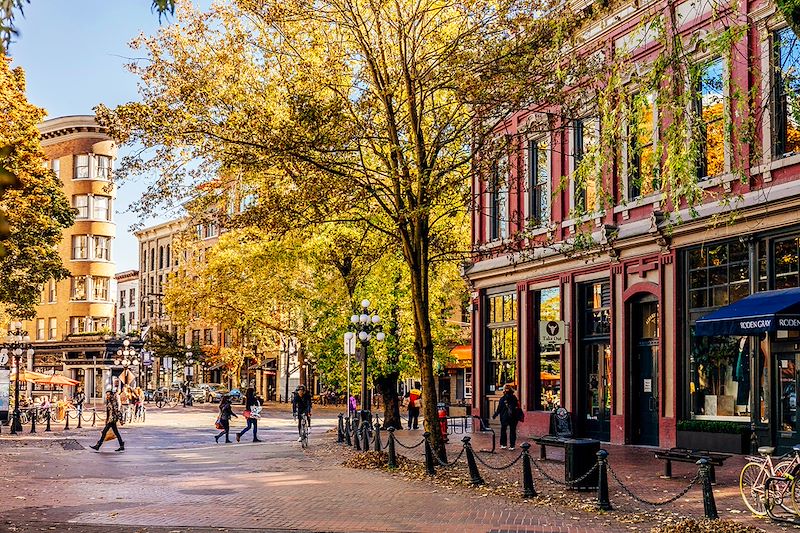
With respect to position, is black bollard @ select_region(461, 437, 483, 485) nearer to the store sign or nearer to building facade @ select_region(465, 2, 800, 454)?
building facade @ select_region(465, 2, 800, 454)

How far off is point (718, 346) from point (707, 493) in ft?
36.2

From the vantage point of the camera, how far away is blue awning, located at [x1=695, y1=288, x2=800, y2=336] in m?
19.2

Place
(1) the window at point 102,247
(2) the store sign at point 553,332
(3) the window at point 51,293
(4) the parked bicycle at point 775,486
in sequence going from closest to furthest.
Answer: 1. (4) the parked bicycle at point 775,486
2. (2) the store sign at point 553,332
3. (1) the window at point 102,247
4. (3) the window at point 51,293

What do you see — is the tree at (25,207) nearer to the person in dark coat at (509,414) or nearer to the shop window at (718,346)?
the person in dark coat at (509,414)

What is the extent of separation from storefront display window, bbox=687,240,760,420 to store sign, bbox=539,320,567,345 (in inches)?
180

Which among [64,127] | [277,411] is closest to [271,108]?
[277,411]

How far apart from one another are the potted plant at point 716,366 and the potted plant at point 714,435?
51 cm

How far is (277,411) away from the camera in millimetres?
63094

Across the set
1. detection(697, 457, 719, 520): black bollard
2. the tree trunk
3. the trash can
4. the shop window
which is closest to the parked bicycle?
detection(697, 457, 719, 520): black bollard

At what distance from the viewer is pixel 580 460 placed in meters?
16.8

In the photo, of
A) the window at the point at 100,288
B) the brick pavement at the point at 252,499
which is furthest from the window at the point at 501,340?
the window at the point at 100,288

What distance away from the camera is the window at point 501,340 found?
108 feet

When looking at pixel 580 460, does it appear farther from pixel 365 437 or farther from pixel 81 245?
pixel 81 245

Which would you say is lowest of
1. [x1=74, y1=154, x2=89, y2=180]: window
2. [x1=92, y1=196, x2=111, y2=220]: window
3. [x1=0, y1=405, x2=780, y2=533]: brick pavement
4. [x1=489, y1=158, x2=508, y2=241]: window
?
[x1=0, y1=405, x2=780, y2=533]: brick pavement
